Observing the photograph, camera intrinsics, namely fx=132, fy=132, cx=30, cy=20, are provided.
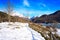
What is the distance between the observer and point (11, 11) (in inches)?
1563

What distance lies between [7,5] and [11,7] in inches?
52.5

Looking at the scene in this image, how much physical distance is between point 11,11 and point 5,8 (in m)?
2.17

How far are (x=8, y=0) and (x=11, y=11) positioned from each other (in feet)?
12.7

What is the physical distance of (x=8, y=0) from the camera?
134 feet

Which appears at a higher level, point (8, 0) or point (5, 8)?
point (8, 0)

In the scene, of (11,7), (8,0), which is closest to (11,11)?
(11,7)

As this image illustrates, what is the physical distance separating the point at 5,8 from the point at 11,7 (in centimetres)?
188

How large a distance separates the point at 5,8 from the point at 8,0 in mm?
2770

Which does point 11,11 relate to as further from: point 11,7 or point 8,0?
point 8,0

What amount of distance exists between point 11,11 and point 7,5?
7.07 feet

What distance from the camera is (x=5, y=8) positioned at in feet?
132

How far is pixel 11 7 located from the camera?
131 ft

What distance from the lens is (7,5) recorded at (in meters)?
39.6

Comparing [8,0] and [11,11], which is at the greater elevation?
[8,0]
